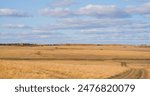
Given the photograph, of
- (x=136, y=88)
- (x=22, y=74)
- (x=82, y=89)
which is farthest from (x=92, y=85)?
(x=22, y=74)

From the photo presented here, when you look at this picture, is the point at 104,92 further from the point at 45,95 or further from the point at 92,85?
the point at 45,95

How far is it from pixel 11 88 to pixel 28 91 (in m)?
2.32

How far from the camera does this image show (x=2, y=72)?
132 ft

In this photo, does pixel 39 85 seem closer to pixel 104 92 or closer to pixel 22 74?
pixel 104 92

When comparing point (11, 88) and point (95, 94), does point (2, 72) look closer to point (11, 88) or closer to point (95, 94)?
point (11, 88)

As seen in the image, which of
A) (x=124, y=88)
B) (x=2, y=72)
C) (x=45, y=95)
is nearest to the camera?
(x=45, y=95)

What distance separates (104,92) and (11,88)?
5660 millimetres

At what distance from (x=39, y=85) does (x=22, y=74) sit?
18.6 metres

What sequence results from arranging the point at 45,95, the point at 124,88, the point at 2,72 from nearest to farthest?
the point at 45,95 < the point at 124,88 < the point at 2,72

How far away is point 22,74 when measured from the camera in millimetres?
40375

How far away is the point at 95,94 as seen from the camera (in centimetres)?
2105

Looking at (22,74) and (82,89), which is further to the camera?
(22,74)

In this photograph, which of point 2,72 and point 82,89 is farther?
point 2,72

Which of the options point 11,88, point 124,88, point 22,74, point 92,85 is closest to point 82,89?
point 92,85
